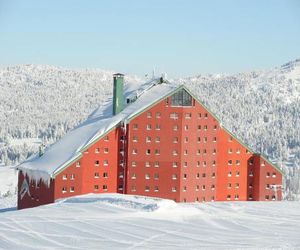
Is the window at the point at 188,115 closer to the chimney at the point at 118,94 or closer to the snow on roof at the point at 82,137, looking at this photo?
the snow on roof at the point at 82,137

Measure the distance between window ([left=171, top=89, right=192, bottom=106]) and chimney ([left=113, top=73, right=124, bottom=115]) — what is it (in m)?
6.20

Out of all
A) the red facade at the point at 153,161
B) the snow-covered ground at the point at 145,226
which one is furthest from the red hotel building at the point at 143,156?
the snow-covered ground at the point at 145,226

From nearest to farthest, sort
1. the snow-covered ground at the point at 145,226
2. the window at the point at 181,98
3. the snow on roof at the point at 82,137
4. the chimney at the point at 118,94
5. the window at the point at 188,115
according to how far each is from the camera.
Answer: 1. the snow-covered ground at the point at 145,226
2. the snow on roof at the point at 82,137
3. the window at the point at 181,98
4. the window at the point at 188,115
5. the chimney at the point at 118,94

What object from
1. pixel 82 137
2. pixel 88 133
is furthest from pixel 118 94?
pixel 82 137

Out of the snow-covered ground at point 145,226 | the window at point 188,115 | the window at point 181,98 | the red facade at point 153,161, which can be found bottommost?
the snow-covered ground at point 145,226

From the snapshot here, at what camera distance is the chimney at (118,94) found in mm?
70938

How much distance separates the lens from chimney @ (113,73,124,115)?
70.9 meters

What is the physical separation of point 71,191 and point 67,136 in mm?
9901

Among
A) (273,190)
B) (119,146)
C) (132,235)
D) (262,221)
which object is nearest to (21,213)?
(132,235)

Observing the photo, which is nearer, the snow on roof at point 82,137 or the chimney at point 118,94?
the snow on roof at point 82,137

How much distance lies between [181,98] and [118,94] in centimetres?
734

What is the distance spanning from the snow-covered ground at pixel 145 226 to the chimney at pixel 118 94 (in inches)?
689

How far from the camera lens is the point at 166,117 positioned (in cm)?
6788

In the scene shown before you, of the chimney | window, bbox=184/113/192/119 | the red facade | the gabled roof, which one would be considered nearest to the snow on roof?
the gabled roof
